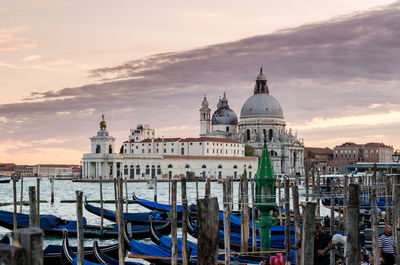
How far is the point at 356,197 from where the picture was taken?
461 cm

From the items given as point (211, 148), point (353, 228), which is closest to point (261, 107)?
point (211, 148)

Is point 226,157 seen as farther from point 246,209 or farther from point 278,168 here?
point 246,209

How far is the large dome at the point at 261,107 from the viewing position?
73938 millimetres

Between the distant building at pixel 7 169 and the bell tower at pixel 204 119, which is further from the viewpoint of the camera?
the distant building at pixel 7 169

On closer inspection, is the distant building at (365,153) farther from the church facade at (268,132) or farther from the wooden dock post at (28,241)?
the wooden dock post at (28,241)

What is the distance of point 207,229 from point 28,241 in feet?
3.62

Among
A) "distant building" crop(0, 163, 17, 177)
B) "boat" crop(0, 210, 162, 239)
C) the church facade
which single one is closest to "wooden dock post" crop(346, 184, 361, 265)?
"boat" crop(0, 210, 162, 239)

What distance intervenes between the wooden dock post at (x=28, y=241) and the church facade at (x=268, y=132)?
229 feet

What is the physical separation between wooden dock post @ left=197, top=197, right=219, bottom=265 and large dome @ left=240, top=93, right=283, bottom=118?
70.6m

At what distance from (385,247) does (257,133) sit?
223 ft

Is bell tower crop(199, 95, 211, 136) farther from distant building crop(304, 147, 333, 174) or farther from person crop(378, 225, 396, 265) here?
person crop(378, 225, 396, 265)

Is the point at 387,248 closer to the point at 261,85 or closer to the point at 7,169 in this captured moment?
the point at 261,85

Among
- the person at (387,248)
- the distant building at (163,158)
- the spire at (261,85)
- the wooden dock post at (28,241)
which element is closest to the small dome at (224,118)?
the spire at (261,85)

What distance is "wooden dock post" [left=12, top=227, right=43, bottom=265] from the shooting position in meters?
2.53
